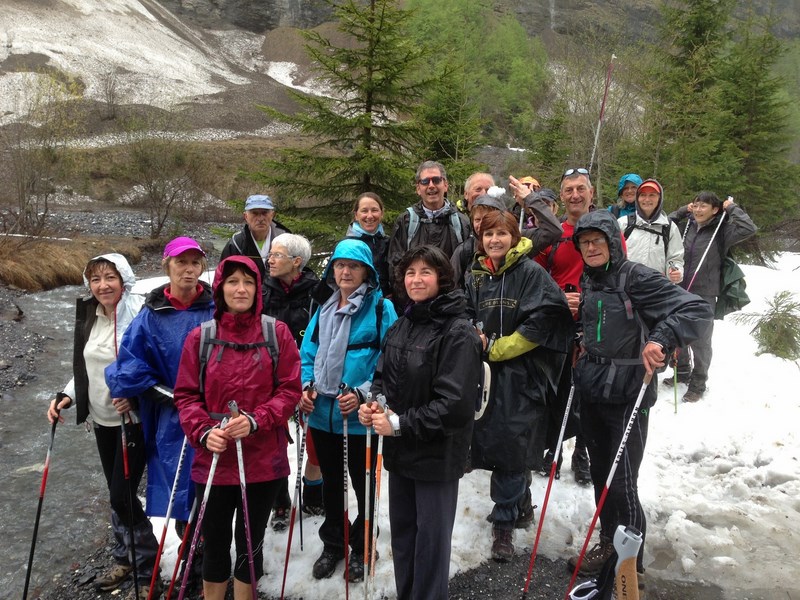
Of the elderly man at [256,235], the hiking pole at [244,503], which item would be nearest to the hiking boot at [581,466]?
the hiking pole at [244,503]

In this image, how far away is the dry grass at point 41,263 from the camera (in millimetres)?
14484

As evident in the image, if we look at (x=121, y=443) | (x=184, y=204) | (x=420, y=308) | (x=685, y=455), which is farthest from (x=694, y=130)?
(x=184, y=204)

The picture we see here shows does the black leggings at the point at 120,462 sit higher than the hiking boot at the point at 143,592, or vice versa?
the black leggings at the point at 120,462

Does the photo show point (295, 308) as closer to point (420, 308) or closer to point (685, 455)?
point (420, 308)

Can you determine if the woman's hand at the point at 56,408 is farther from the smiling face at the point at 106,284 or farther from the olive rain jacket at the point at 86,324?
the smiling face at the point at 106,284

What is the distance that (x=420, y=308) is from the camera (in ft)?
10.1

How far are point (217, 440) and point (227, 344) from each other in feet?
1.79

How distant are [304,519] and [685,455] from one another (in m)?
3.96

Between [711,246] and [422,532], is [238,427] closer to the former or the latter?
[422,532]

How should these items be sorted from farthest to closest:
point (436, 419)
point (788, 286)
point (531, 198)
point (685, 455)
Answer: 1. point (788, 286)
2. point (685, 455)
3. point (531, 198)
4. point (436, 419)

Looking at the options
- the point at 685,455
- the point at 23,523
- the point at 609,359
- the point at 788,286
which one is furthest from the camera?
the point at 788,286

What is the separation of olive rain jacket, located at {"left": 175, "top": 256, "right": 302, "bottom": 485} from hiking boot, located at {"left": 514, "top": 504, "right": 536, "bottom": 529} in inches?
87.7

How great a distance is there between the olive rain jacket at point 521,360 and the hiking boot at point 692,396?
3.58 m

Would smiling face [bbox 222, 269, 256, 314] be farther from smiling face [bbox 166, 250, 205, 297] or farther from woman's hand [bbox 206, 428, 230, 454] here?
woman's hand [bbox 206, 428, 230, 454]
